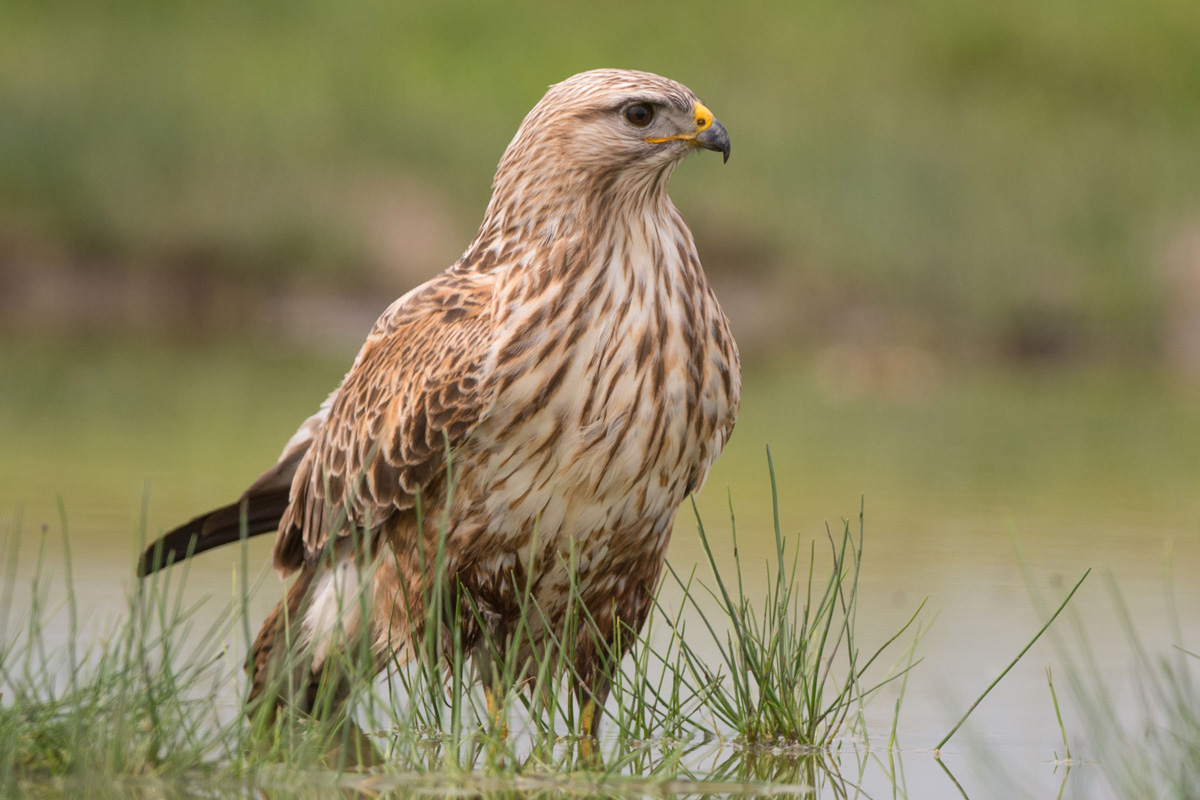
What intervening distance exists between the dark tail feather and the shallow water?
0.17 m

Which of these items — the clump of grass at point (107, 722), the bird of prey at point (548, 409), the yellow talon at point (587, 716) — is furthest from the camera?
the yellow talon at point (587, 716)

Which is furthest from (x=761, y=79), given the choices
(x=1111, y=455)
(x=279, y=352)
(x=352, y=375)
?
(x=352, y=375)

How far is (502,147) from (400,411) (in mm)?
12930

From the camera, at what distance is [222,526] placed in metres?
4.62

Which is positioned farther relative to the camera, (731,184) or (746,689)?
(731,184)

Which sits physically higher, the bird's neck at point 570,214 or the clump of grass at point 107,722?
the bird's neck at point 570,214

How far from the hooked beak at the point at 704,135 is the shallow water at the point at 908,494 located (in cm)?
128

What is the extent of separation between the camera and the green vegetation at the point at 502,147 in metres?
15.9

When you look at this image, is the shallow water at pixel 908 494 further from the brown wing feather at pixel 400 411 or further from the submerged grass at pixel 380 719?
the brown wing feather at pixel 400 411

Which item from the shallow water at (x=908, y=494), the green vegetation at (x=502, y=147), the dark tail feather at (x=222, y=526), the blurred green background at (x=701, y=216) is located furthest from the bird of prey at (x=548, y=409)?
the green vegetation at (x=502, y=147)

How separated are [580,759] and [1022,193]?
48.7 feet

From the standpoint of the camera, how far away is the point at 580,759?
3646 millimetres

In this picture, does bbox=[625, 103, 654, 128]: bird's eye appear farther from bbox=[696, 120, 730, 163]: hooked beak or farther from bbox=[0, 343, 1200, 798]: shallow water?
bbox=[0, 343, 1200, 798]: shallow water

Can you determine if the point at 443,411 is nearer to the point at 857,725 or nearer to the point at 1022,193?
the point at 857,725
